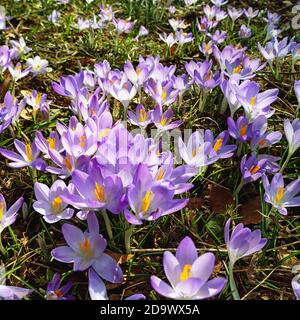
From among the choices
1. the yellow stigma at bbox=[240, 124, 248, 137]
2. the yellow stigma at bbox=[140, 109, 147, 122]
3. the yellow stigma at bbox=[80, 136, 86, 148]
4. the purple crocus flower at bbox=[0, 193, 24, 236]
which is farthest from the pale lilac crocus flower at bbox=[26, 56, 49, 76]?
the yellow stigma at bbox=[240, 124, 248, 137]

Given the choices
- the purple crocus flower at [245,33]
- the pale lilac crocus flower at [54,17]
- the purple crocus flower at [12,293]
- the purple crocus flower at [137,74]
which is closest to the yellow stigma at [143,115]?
the purple crocus flower at [137,74]

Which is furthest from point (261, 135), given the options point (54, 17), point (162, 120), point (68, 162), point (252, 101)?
point (54, 17)

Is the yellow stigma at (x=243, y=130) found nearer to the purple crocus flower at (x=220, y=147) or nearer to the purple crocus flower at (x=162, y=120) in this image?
the purple crocus flower at (x=220, y=147)

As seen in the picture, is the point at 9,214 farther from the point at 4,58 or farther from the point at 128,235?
the point at 4,58

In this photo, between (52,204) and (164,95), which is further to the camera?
(164,95)
